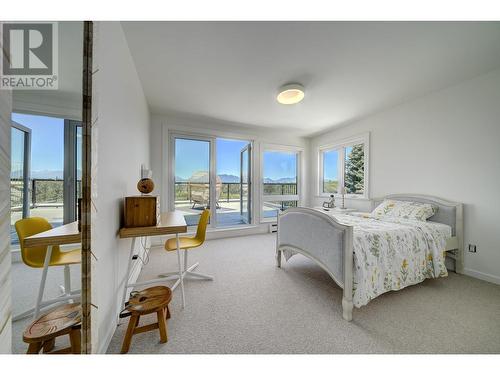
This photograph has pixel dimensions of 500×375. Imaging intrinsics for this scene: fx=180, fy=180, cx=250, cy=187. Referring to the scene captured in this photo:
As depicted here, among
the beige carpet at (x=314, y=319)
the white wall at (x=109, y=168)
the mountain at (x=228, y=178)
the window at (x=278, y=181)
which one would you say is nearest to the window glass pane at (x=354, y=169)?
the window at (x=278, y=181)

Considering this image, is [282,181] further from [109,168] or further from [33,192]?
[33,192]

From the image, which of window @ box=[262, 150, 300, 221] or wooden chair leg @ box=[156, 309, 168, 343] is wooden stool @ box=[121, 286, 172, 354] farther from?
window @ box=[262, 150, 300, 221]

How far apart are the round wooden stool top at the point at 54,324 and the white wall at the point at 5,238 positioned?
0.07 m

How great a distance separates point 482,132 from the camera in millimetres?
2154

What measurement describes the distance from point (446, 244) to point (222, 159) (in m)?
3.76

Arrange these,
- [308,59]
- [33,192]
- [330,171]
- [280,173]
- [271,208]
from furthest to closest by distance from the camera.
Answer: [280,173] < [271,208] < [330,171] < [308,59] < [33,192]

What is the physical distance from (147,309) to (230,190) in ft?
10.2

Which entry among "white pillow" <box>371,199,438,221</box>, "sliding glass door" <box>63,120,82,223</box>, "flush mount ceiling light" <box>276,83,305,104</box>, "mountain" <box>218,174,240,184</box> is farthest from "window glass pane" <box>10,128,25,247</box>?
"white pillow" <box>371,199,438,221</box>

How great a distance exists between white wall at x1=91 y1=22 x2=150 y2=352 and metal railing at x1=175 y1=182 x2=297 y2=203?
1.84 meters

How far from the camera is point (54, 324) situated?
0.84 metres

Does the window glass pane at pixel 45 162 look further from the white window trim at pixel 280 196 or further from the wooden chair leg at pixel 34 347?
the white window trim at pixel 280 196

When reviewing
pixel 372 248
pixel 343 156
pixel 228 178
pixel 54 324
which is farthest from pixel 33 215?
pixel 343 156

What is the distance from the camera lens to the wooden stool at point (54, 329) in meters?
0.77

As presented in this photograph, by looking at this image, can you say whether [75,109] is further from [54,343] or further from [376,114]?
[376,114]
